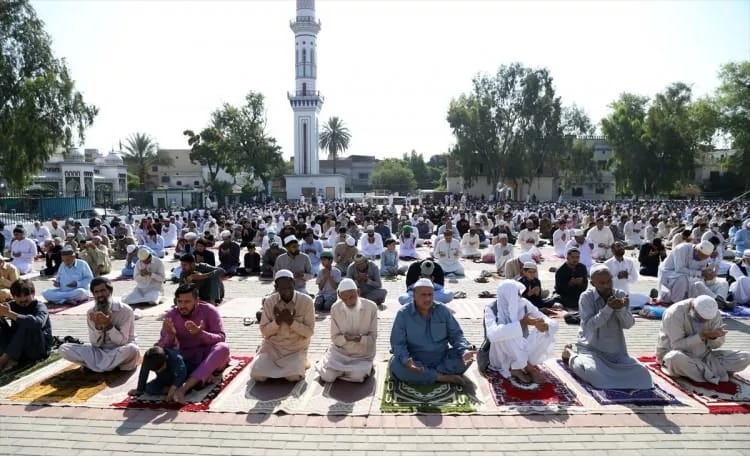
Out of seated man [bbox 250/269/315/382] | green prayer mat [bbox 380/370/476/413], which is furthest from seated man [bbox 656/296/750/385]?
seated man [bbox 250/269/315/382]

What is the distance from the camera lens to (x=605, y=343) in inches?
184

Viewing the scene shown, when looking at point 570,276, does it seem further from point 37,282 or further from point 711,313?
point 37,282

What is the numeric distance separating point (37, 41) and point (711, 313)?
21290 mm

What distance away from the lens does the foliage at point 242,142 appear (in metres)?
41.4

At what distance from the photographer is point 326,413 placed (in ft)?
13.4

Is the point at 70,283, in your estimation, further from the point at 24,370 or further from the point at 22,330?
the point at 24,370

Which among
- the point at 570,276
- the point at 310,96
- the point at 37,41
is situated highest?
the point at 310,96

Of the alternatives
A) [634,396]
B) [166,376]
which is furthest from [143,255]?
[634,396]

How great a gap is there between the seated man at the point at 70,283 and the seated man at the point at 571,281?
274 inches

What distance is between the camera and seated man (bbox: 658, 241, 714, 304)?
7.35 m

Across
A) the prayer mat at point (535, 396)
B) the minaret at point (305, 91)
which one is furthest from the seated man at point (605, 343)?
the minaret at point (305, 91)

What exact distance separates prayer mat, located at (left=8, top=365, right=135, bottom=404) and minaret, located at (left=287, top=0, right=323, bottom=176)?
4400 centimetres

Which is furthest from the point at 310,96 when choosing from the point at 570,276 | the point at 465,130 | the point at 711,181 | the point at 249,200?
the point at 570,276

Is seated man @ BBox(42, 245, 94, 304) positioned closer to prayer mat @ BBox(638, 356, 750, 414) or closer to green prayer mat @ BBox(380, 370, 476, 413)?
green prayer mat @ BBox(380, 370, 476, 413)
